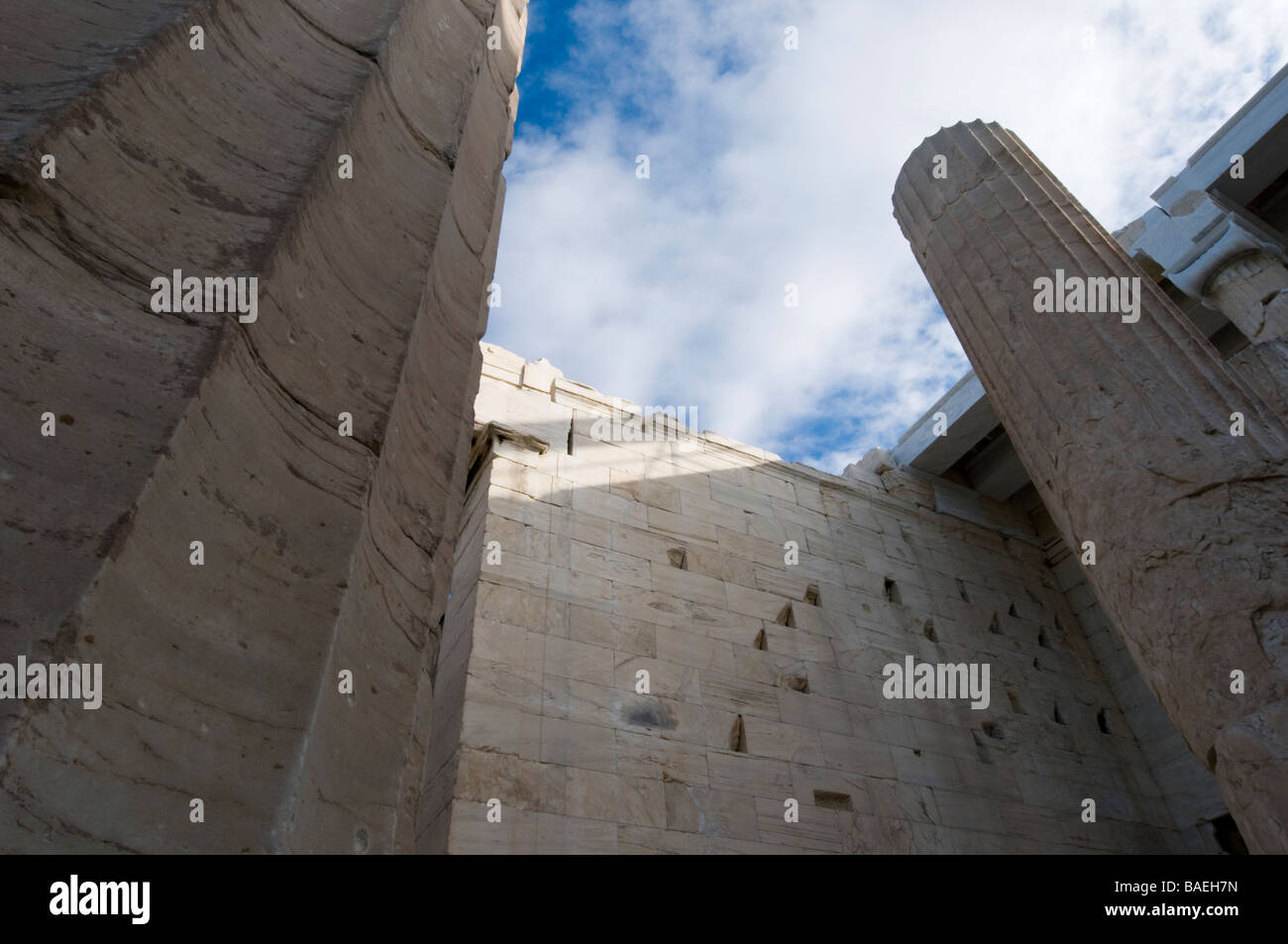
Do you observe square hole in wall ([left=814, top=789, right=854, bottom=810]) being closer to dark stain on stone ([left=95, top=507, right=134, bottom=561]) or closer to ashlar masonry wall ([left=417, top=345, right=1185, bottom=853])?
ashlar masonry wall ([left=417, top=345, right=1185, bottom=853])

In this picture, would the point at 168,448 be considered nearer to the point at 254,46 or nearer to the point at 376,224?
the point at 376,224

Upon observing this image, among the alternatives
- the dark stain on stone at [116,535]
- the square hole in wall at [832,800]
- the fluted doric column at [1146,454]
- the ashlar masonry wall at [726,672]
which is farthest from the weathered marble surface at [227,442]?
the square hole in wall at [832,800]

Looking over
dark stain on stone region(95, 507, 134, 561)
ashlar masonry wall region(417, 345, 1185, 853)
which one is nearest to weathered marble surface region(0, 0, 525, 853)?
dark stain on stone region(95, 507, 134, 561)

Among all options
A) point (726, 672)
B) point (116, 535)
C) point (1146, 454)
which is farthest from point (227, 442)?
point (726, 672)

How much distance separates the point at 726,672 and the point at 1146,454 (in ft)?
12.1

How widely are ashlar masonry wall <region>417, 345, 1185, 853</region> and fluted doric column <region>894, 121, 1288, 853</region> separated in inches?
113

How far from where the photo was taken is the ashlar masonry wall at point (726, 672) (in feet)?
20.2

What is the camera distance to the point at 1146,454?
5035 mm

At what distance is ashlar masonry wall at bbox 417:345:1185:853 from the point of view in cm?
615

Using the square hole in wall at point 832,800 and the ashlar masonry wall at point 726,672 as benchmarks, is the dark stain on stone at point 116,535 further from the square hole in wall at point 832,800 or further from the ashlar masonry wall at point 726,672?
the square hole in wall at point 832,800

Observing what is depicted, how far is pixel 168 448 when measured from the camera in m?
1.37

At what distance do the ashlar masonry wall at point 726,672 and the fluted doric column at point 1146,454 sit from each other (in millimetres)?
2872

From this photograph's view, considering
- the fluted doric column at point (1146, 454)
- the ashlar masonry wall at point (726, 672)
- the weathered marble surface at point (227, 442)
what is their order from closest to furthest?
the weathered marble surface at point (227, 442) → the fluted doric column at point (1146, 454) → the ashlar masonry wall at point (726, 672)
